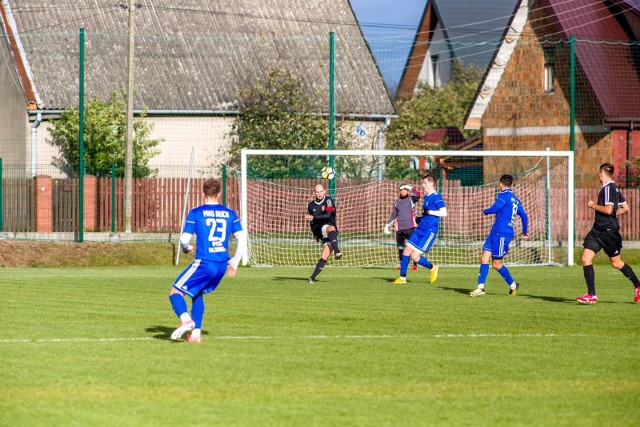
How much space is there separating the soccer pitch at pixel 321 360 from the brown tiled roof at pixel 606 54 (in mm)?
18345

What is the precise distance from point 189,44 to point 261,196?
12.7 metres

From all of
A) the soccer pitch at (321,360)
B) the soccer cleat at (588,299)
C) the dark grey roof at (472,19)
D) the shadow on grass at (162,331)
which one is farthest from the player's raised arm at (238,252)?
the dark grey roof at (472,19)

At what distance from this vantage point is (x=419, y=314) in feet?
47.4

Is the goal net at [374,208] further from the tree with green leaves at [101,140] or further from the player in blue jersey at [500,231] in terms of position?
the player in blue jersey at [500,231]

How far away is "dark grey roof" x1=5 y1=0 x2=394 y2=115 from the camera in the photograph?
37656mm

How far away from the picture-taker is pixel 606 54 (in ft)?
118

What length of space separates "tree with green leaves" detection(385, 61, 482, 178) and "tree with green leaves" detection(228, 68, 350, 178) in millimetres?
3265

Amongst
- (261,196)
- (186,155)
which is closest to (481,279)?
(261,196)

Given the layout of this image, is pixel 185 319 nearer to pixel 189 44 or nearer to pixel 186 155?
pixel 186 155

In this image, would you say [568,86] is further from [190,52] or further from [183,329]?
[183,329]

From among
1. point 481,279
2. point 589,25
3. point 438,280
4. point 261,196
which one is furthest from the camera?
point 589,25

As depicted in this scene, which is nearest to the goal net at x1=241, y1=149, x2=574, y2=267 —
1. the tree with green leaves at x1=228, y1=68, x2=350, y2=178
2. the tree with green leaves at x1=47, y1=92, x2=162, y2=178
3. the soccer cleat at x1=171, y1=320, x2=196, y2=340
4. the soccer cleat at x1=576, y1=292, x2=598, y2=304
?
the tree with green leaves at x1=228, y1=68, x2=350, y2=178

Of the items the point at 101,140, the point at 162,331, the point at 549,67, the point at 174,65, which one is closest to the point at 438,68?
the point at 549,67

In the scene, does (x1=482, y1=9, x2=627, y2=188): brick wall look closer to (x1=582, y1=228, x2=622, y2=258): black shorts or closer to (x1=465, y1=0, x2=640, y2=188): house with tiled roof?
(x1=465, y1=0, x2=640, y2=188): house with tiled roof
